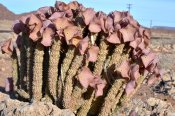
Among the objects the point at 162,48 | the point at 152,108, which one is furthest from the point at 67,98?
the point at 162,48

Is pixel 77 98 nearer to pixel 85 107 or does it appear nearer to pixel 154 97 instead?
pixel 85 107

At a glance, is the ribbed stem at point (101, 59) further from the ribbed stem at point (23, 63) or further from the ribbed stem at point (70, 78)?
the ribbed stem at point (23, 63)

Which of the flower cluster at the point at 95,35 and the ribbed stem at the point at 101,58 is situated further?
the ribbed stem at the point at 101,58

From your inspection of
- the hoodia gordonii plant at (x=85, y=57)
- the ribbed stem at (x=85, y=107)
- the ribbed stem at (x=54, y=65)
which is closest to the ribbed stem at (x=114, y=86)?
the hoodia gordonii plant at (x=85, y=57)

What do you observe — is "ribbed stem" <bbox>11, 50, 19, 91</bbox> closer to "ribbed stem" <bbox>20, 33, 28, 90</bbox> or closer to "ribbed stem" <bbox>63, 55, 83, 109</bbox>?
"ribbed stem" <bbox>20, 33, 28, 90</bbox>

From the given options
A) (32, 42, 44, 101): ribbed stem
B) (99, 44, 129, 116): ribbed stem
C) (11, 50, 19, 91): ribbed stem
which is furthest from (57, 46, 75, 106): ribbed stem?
(11, 50, 19, 91): ribbed stem

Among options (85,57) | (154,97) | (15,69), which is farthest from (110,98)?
(154,97)

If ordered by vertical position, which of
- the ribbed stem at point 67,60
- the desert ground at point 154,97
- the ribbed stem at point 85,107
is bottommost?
the desert ground at point 154,97
